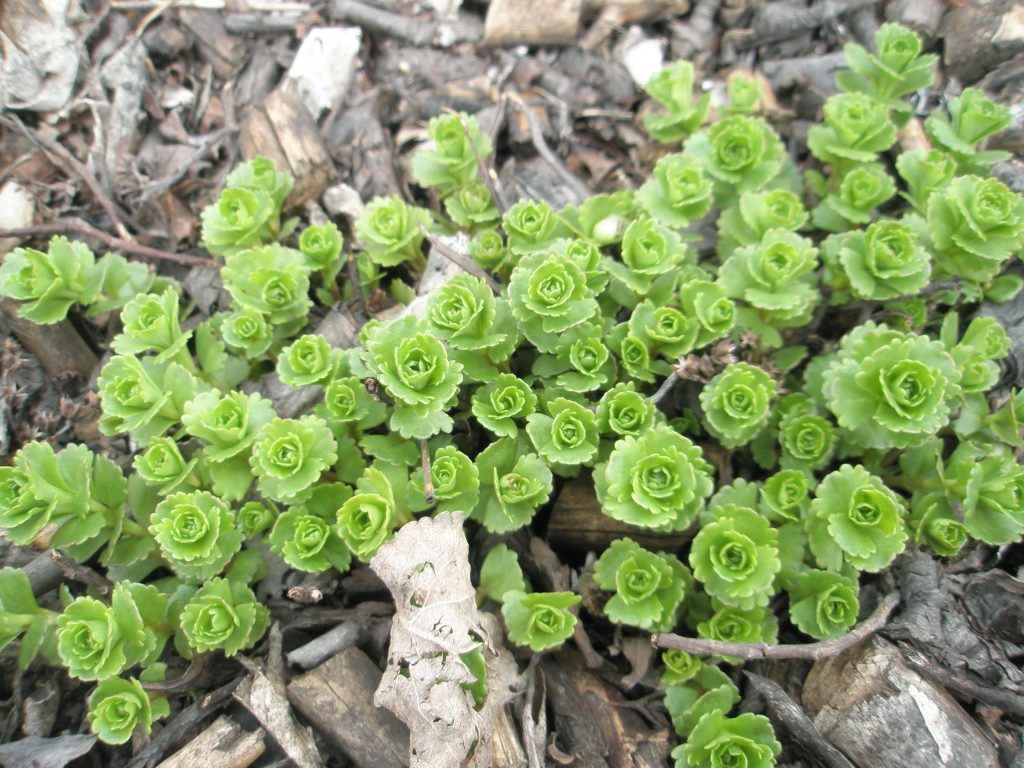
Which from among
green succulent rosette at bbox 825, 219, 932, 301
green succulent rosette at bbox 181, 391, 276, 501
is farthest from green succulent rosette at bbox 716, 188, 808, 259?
green succulent rosette at bbox 181, 391, 276, 501

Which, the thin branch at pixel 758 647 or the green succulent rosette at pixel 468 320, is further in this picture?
the green succulent rosette at pixel 468 320

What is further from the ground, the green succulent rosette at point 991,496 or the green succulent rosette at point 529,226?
the green succulent rosette at point 529,226

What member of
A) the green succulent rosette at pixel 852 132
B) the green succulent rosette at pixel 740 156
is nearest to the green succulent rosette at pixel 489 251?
the green succulent rosette at pixel 740 156

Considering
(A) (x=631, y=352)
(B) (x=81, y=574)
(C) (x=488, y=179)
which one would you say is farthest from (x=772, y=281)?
(B) (x=81, y=574)

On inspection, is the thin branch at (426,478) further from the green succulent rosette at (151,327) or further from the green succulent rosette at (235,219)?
Answer: the green succulent rosette at (235,219)

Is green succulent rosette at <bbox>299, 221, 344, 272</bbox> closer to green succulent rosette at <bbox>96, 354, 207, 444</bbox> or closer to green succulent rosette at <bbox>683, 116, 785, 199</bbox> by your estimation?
green succulent rosette at <bbox>96, 354, 207, 444</bbox>

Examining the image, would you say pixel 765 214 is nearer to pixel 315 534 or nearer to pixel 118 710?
pixel 315 534
